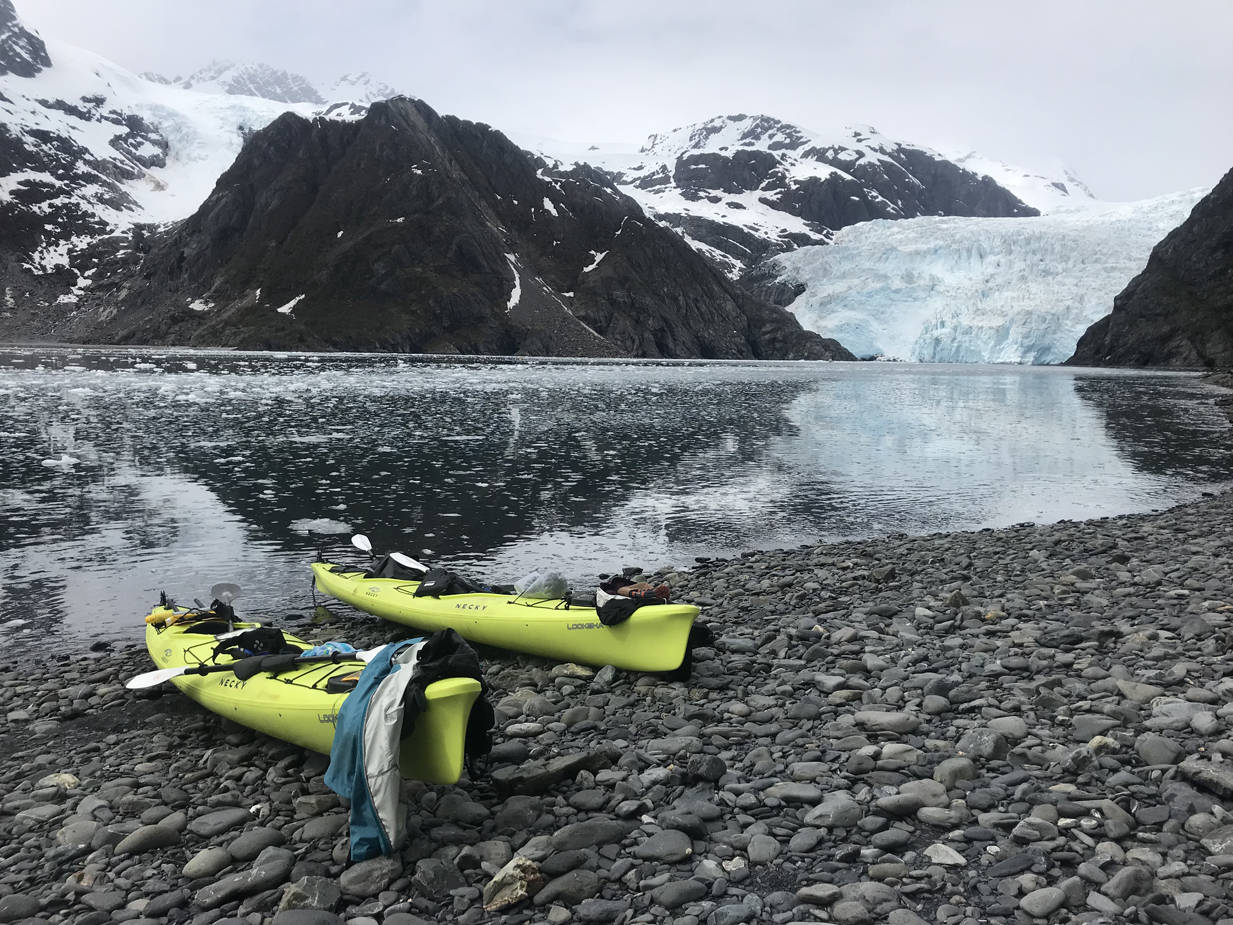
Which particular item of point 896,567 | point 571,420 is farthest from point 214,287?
point 896,567

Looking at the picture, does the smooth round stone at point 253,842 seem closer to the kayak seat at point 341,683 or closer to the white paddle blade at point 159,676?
the kayak seat at point 341,683

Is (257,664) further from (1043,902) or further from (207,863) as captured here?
(1043,902)

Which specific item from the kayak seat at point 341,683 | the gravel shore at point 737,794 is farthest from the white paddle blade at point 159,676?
the gravel shore at point 737,794

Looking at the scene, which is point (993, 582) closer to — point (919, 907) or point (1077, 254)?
point (919, 907)

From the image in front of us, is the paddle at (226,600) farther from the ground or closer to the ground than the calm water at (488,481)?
farther from the ground

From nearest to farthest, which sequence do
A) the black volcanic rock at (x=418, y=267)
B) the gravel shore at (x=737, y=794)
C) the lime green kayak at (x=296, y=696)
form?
1. the gravel shore at (x=737, y=794)
2. the lime green kayak at (x=296, y=696)
3. the black volcanic rock at (x=418, y=267)

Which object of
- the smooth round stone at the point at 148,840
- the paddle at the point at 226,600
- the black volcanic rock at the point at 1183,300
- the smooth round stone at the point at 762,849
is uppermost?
the black volcanic rock at the point at 1183,300

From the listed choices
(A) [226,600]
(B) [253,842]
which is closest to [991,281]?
(A) [226,600]

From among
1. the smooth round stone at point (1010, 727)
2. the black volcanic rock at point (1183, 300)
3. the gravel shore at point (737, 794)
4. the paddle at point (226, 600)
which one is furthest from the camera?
the black volcanic rock at point (1183, 300)
